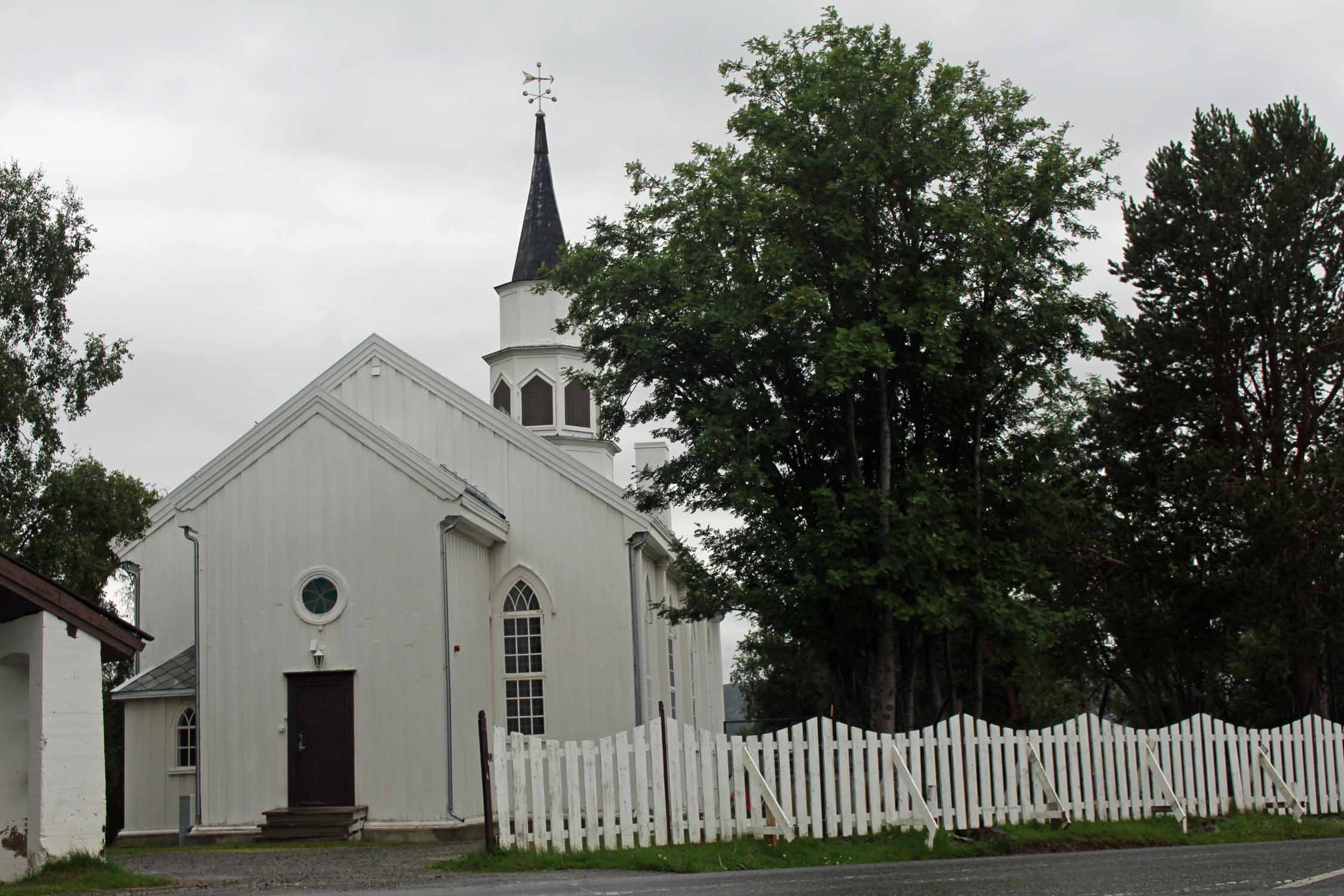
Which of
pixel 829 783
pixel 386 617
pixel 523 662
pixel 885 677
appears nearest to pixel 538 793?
pixel 829 783

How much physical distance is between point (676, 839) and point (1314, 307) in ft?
62.6

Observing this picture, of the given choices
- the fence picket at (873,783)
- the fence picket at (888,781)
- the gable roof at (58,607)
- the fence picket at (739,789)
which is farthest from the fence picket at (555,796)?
the gable roof at (58,607)

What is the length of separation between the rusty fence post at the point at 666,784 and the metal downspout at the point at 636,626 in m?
8.71

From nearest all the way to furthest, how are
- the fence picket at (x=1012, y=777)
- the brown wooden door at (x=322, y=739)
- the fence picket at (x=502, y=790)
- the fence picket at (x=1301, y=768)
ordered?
the fence picket at (x=502, y=790)
the fence picket at (x=1012, y=777)
the fence picket at (x=1301, y=768)
the brown wooden door at (x=322, y=739)

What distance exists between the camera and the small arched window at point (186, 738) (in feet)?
81.6

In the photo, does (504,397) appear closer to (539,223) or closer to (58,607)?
(539,223)

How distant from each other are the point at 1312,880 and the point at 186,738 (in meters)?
19.2

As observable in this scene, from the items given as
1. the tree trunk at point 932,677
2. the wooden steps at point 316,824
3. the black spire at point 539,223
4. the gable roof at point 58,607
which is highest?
the black spire at point 539,223

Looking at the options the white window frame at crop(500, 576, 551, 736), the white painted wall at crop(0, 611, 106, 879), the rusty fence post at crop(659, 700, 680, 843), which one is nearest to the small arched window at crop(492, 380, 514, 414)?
the white window frame at crop(500, 576, 551, 736)

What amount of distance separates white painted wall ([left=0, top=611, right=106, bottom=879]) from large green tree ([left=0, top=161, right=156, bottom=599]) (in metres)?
12.5

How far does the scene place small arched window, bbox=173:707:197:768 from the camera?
81.6ft

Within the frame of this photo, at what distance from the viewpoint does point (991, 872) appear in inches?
504

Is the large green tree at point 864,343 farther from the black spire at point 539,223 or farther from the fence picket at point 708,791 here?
the black spire at point 539,223

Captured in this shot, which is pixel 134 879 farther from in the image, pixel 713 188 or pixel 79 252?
pixel 79 252
